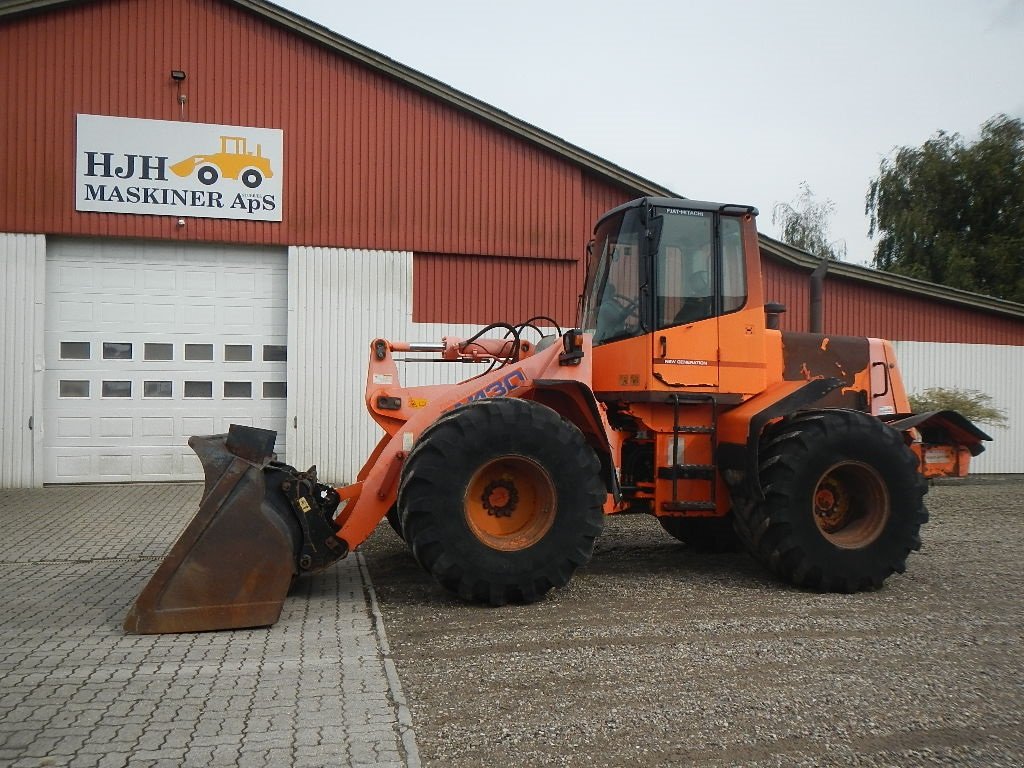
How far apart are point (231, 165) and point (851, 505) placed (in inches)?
398

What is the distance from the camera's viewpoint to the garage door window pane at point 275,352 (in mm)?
13375

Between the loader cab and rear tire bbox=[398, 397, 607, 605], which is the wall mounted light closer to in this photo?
the loader cab

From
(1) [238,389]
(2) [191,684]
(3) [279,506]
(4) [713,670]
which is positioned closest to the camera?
(2) [191,684]

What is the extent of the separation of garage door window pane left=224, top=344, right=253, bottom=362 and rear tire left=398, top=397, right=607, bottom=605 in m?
8.13

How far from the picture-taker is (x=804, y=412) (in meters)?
6.95

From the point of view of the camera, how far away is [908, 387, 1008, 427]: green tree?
14898 millimetres

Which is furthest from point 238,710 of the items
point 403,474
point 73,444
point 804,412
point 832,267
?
point 832,267

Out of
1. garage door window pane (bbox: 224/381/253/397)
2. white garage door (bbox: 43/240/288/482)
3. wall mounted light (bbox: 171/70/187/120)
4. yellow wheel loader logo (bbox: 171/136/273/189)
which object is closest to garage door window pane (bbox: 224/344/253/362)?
A: white garage door (bbox: 43/240/288/482)

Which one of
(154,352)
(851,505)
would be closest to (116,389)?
(154,352)

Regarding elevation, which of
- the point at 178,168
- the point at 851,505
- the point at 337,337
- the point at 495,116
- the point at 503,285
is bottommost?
the point at 851,505

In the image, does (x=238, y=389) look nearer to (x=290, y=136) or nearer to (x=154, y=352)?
(x=154, y=352)

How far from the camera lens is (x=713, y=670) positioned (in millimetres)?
4770

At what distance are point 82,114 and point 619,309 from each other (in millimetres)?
9524

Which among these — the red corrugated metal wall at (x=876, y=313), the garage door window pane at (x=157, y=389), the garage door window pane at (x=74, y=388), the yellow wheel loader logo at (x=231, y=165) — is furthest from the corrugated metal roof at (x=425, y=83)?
the garage door window pane at (x=157, y=389)
